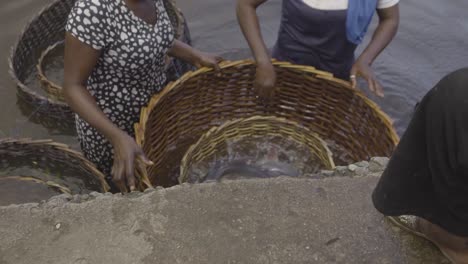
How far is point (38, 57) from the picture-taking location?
11.8 feet

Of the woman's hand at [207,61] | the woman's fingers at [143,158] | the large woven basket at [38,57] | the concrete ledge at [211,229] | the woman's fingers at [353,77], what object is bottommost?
the large woven basket at [38,57]

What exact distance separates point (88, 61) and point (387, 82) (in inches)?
100

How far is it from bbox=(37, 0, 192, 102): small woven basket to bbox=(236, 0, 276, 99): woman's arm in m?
0.55

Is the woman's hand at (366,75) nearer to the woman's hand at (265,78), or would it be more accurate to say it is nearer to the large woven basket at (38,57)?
the woman's hand at (265,78)

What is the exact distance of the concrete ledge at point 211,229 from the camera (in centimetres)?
156

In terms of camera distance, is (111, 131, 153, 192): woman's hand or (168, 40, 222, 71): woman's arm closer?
(111, 131, 153, 192): woman's hand

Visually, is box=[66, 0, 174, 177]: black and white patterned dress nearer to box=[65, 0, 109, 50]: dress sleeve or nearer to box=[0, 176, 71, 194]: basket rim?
box=[65, 0, 109, 50]: dress sleeve

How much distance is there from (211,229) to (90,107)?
0.72 metres

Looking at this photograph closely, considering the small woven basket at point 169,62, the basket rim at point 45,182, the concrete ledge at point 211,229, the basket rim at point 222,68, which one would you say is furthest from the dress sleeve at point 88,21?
the basket rim at point 45,182

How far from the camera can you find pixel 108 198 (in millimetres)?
1704

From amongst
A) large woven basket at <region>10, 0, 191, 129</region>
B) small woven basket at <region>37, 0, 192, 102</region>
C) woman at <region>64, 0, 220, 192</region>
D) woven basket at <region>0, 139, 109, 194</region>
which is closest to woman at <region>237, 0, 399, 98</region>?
woman at <region>64, 0, 220, 192</region>

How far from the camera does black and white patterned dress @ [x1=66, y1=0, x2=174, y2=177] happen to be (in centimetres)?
186

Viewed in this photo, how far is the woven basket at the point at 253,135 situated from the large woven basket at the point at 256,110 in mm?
80

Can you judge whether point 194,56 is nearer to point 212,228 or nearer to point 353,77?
point 353,77
